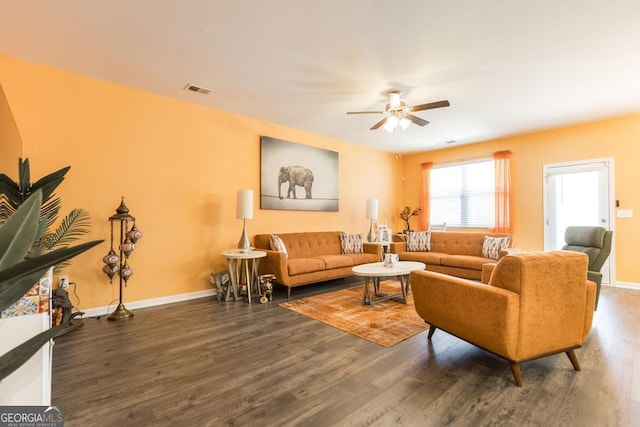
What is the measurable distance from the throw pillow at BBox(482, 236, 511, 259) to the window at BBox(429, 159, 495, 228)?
1.12m

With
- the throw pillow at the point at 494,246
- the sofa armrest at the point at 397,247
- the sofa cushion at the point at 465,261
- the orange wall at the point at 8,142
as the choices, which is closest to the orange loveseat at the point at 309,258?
the sofa armrest at the point at 397,247

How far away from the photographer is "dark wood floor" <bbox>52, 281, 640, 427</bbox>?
1664 millimetres

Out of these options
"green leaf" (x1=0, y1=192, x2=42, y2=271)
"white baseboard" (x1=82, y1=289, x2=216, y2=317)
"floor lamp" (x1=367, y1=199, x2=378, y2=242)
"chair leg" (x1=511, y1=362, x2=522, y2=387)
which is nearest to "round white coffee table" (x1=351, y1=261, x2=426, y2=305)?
"chair leg" (x1=511, y1=362, x2=522, y2=387)

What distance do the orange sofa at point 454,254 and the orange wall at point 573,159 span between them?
36.7 inches

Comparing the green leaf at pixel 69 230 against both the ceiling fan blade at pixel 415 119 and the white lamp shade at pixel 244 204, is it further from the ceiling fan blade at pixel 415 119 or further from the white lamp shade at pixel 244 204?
the ceiling fan blade at pixel 415 119

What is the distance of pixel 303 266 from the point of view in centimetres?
428

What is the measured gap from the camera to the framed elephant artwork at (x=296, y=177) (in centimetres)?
493

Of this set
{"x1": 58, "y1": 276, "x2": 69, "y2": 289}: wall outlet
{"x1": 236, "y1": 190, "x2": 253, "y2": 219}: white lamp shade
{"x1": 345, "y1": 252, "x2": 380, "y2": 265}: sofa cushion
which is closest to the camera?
{"x1": 58, "y1": 276, "x2": 69, "y2": 289}: wall outlet

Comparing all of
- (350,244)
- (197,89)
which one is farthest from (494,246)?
(197,89)

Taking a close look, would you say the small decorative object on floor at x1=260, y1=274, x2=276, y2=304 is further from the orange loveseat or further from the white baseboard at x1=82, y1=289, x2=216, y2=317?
the white baseboard at x1=82, y1=289, x2=216, y2=317

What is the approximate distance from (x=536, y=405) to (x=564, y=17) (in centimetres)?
281

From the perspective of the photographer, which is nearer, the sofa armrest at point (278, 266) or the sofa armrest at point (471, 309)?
the sofa armrest at point (471, 309)

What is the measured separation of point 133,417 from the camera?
166 cm

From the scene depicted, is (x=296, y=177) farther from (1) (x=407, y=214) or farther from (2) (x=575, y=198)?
(2) (x=575, y=198)
